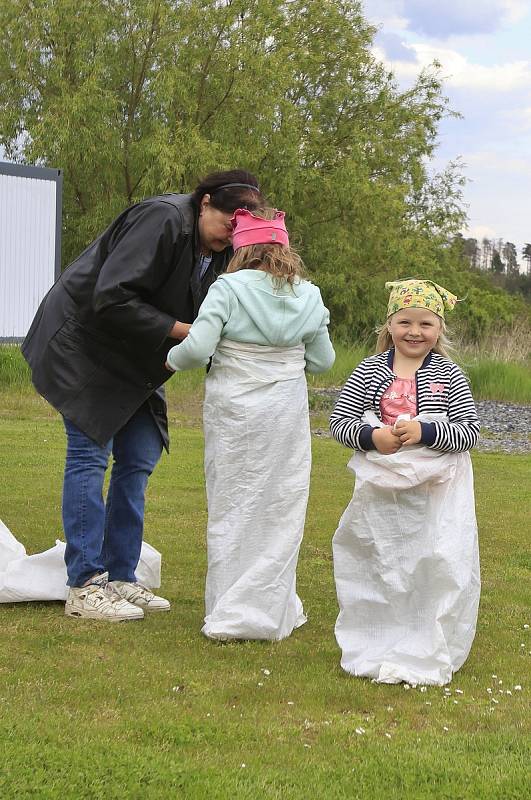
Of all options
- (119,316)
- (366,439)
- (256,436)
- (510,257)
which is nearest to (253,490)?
(256,436)

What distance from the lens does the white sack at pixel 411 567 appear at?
14.1ft

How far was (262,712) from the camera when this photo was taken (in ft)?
12.5

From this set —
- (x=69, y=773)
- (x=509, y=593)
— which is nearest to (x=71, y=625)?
(x=69, y=773)

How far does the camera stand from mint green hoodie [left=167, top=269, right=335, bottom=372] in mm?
4562

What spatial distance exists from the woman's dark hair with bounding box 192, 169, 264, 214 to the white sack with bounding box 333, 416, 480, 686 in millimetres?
1259

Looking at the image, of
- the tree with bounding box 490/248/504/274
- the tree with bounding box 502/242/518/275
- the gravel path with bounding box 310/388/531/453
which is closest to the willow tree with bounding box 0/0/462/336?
the gravel path with bounding box 310/388/531/453

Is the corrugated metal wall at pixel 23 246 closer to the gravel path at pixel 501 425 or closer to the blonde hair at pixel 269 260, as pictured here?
A: the gravel path at pixel 501 425

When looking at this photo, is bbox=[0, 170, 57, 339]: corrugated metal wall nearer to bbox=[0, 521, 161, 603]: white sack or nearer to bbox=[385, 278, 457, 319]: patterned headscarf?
bbox=[0, 521, 161, 603]: white sack

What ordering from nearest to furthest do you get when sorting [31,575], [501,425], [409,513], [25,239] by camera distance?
[409,513] → [31,575] → [501,425] → [25,239]

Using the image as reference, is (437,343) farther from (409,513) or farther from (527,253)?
(527,253)

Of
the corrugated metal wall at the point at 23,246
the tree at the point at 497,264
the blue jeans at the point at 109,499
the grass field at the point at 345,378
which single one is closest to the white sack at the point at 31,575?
the blue jeans at the point at 109,499

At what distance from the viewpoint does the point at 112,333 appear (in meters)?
4.93

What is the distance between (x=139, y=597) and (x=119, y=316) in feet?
4.71

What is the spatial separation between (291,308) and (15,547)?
2.03 meters
